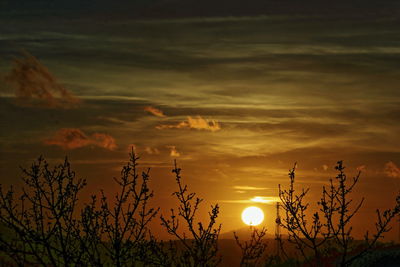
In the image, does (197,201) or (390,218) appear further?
(197,201)

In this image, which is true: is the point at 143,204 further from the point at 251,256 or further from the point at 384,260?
the point at 384,260

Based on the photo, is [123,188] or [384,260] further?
[384,260]

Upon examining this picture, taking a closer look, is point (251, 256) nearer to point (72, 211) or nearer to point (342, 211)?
point (342, 211)

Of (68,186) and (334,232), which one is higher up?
(68,186)

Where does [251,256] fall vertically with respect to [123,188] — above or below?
below

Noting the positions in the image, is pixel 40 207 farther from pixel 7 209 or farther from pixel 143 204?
pixel 143 204

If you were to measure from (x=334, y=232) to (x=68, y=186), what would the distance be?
265 inches

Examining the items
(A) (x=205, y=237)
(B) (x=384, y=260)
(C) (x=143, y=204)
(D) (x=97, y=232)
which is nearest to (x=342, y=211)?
(A) (x=205, y=237)

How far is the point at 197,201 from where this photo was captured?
16422 mm

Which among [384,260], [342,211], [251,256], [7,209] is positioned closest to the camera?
[7,209]

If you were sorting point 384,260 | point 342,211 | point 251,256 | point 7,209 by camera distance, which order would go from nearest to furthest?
1. point 7,209
2. point 342,211
3. point 251,256
4. point 384,260

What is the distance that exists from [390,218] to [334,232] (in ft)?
4.68

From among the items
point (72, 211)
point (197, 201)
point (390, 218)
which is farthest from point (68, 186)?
point (390, 218)

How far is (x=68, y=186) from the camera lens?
1571cm
